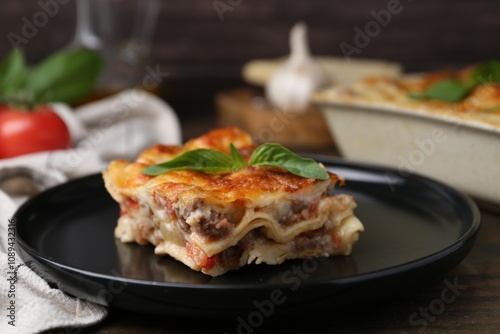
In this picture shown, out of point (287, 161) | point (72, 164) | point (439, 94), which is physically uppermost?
point (287, 161)

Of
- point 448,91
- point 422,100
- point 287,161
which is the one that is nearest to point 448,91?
point 448,91

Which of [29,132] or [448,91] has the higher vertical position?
[448,91]

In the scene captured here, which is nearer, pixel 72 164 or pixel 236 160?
pixel 236 160

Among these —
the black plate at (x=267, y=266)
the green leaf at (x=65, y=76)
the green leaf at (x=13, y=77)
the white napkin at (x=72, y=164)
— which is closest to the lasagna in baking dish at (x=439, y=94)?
the black plate at (x=267, y=266)

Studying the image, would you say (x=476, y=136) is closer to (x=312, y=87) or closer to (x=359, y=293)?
(x=359, y=293)

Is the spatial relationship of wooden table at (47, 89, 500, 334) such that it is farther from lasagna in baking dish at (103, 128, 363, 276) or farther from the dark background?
the dark background

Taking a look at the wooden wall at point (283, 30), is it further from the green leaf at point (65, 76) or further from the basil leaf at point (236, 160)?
the basil leaf at point (236, 160)

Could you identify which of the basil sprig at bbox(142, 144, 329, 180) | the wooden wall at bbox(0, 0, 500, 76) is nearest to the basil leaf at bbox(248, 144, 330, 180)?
the basil sprig at bbox(142, 144, 329, 180)

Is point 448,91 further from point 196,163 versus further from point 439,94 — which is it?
point 196,163
